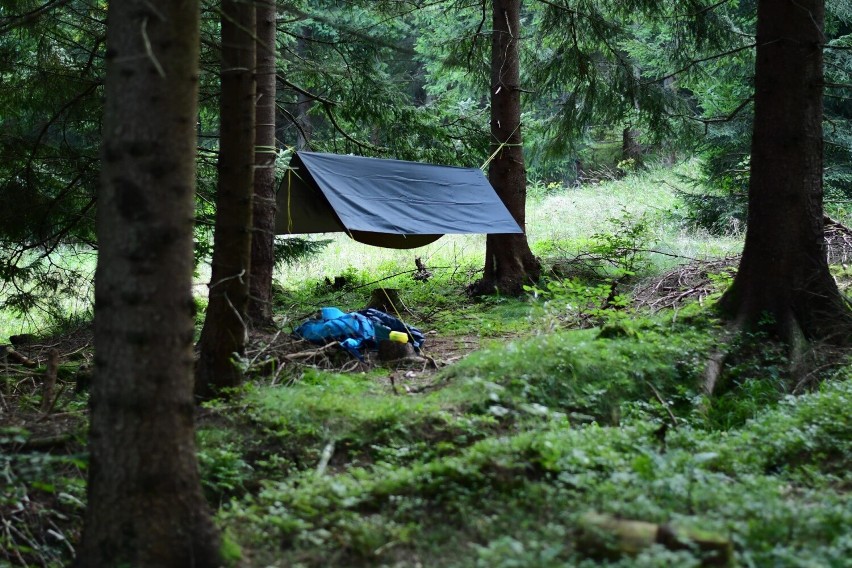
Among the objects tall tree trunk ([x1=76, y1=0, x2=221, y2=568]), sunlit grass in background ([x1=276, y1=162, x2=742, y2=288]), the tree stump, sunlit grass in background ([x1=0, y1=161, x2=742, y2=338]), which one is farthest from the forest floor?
sunlit grass in background ([x1=276, y1=162, x2=742, y2=288])

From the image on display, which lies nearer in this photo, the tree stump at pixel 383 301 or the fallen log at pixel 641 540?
the fallen log at pixel 641 540

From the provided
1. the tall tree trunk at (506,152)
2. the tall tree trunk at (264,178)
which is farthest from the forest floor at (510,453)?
the tall tree trunk at (506,152)

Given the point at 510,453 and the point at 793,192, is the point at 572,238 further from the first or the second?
the point at 510,453

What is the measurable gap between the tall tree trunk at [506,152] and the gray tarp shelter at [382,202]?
3.28 feet

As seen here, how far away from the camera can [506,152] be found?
8523 millimetres

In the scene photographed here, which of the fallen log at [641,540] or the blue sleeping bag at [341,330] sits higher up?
the blue sleeping bag at [341,330]

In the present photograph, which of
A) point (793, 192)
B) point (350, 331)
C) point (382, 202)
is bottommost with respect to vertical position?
point (350, 331)

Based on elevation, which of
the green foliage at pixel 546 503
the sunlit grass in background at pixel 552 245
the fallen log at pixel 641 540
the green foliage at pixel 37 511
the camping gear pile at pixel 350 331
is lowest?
the green foliage at pixel 37 511

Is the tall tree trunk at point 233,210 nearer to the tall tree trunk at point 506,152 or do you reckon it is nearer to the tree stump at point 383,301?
the tree stump at point 383,301

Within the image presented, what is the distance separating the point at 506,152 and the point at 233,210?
470 centimetres

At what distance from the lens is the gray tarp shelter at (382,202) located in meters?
6.39

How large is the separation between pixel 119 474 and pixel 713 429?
3.15 meters

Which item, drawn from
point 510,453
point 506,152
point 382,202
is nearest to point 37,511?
point 510,453

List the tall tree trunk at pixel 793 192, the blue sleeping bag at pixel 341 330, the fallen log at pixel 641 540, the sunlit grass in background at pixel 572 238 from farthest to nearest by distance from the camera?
the sunlit grass in background at pixel 572 238 → the blue sleeping bag at pixel 341 330 → the tall tree trunk at pixel 793 192 → the fallen log at pixel 641 540
